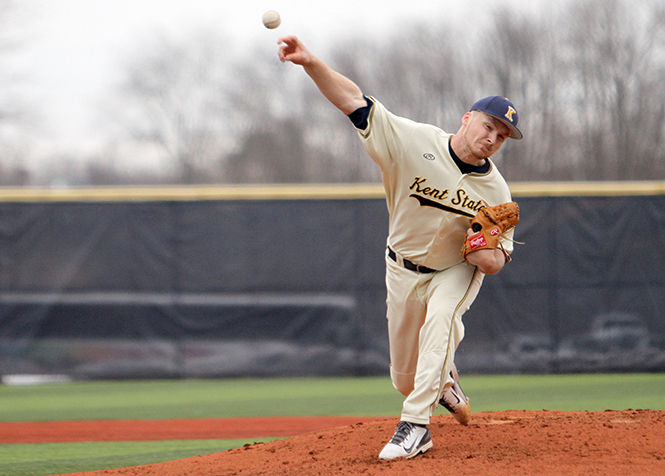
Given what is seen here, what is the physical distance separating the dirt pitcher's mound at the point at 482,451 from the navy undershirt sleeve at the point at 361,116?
1.53 metres

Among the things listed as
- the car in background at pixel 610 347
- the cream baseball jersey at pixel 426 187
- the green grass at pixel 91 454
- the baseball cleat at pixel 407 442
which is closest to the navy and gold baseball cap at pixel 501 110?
the cream baseball jersey at pixel 426 187

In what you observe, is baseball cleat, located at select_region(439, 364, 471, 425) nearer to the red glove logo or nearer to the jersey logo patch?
the red glove logo

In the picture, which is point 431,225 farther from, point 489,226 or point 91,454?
point 91,454

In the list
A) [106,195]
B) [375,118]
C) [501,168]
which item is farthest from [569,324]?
[501,168]

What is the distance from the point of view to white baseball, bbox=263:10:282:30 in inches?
139

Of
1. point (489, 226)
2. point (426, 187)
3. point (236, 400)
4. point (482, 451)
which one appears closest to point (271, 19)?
point (426, 187)

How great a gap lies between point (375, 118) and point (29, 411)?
4.89m

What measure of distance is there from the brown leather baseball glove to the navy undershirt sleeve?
0.73 meters

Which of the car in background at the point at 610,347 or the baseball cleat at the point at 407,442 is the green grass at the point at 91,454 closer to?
the baseball cleat at the point at 407,442

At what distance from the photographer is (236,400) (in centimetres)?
764

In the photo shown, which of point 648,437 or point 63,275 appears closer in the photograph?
point 648,437

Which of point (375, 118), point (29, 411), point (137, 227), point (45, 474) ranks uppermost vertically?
point (375, 118)

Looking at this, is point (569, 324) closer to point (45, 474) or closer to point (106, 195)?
point (106, 195)

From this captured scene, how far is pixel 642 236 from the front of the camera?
9391mm
